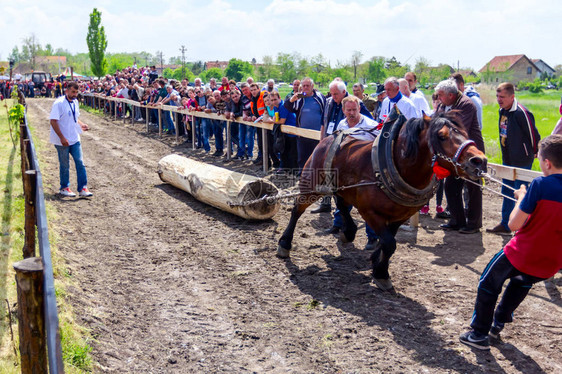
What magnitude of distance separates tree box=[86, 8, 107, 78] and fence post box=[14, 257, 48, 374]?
66.6 metres

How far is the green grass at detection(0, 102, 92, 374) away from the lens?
4.01 metres

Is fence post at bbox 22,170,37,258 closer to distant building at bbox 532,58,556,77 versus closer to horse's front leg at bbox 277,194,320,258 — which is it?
horse's front leg at bbox 277,194,320,258

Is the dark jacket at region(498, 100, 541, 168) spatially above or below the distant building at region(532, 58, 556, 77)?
below

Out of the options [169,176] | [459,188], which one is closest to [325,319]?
[459,188]

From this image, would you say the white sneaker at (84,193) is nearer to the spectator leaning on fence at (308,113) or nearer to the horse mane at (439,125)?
the spectator leaning on fence at (308,113)

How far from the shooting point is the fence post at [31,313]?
8.81ft

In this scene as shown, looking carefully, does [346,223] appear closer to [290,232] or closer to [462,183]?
[290,232]

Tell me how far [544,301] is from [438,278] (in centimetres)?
108

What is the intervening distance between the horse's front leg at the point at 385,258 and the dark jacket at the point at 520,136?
283 cm

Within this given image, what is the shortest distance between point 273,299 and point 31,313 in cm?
288

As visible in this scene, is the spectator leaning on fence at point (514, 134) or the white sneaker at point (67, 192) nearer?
the spectator leaning on fence at point (514, 134)

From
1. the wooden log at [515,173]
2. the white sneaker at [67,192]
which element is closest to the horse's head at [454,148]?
the wooden log at [515,173]

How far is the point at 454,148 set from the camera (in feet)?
14.8

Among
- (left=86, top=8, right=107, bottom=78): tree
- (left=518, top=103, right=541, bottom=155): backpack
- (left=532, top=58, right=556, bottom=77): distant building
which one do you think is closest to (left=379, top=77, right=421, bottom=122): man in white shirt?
(left=518, top=103, right=541, bottom=155): backpack
